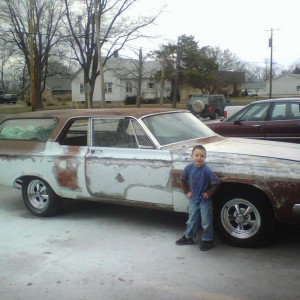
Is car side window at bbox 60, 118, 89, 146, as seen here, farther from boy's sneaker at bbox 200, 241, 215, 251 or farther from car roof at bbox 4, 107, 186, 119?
boy's sneaker at bbox 200, 241, 215, 251

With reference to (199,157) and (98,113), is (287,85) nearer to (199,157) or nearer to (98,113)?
(98,113)

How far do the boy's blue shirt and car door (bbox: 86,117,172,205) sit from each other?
1.32 ft

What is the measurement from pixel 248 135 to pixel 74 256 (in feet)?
20.2

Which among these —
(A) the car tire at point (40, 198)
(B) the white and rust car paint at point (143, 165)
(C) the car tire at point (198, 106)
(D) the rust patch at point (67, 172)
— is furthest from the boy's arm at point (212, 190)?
(C) the car tire at point (198, 106)

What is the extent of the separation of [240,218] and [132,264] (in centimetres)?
126

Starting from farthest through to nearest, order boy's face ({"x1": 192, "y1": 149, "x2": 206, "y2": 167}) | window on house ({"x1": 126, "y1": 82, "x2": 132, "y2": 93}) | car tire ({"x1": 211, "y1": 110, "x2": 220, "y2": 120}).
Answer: window on house ({"x1": 126, "y1": 82, "x2": 132, "y2": 93}) < car tire ({"x1": 211, "y1": 110, "x2": 220, "y2": 120}) < boy's face ({"x1": 192, "y1": 149, "x2": 206, "y2": 167})

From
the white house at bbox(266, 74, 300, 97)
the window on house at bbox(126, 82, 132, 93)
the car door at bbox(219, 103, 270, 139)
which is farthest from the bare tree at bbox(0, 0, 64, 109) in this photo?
the white house at bbox(266, 74, 300, 97)

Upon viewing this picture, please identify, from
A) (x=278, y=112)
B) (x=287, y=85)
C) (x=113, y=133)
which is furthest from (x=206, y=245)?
(x=287, y=85)

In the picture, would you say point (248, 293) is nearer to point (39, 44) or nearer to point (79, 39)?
point (79, 39)

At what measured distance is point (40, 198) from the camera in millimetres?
6246

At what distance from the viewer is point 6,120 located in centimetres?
673

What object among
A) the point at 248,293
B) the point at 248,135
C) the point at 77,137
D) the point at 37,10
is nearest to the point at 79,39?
the point at 37,10

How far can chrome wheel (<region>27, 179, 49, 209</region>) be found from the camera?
619cm

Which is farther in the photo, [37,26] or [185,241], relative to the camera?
[37,26]
